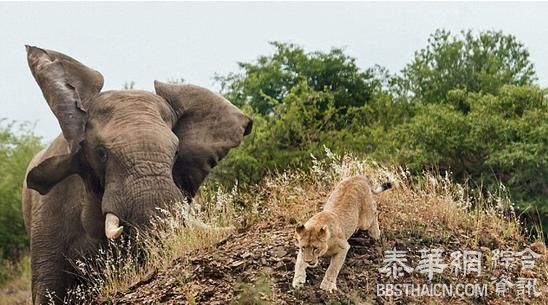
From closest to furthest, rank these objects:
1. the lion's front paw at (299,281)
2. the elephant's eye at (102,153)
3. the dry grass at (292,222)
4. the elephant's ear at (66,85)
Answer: the lion's front paw at (299,281), the dry grass at (292,222), the elephant's eye at (102,153), the elephant's ear at (66,85)

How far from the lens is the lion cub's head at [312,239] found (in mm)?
10938

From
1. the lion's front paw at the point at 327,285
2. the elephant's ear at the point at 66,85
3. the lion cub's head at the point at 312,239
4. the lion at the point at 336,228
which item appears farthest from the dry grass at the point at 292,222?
the lion cub's head at the point at 312,239

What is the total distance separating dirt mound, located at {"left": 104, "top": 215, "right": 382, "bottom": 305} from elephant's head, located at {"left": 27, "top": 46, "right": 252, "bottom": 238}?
1.11 metres

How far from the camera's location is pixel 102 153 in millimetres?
14219

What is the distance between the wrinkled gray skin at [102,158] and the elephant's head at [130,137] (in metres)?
0.01

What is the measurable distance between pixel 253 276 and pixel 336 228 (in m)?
0.99

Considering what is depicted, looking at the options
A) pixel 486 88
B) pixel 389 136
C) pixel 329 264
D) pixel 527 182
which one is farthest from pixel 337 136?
pixel 329 264

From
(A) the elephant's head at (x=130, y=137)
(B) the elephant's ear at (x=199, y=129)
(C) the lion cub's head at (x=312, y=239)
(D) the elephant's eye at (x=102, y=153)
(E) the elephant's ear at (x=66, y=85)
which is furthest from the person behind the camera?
(B) the elephant's ear at (x=199, y=129)

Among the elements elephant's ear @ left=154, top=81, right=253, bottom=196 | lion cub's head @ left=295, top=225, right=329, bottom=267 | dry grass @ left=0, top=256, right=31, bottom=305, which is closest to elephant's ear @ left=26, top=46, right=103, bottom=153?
elephant's ear @ left=154, top=81, right=253, bottom=196

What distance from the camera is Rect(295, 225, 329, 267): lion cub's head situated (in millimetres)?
10938

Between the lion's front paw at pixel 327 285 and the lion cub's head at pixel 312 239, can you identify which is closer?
the lion cub's head at pixel 312 239

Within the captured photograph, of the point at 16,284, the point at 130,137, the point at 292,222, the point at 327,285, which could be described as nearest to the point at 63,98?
the point at 130,137

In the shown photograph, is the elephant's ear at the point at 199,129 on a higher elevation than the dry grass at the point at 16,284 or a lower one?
Answer: higher

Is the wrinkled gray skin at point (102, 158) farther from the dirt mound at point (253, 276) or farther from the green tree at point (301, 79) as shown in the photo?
the green tree at point (301, 79)
